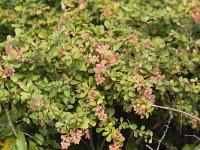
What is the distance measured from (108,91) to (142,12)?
27.5 inches

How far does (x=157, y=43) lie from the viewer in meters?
2.52

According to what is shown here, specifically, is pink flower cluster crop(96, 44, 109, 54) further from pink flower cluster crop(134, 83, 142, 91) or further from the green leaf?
the green leaf

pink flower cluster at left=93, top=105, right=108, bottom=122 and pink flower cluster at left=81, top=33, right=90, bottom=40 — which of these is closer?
pink flower cluster at left=93, top=105, right=108, bottom=122

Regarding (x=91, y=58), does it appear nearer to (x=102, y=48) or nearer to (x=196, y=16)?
(x=102, y=48)

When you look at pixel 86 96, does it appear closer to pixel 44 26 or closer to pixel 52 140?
pixel 52 140

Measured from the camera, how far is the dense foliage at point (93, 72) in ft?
7.03

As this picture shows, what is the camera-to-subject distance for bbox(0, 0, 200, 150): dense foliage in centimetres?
214

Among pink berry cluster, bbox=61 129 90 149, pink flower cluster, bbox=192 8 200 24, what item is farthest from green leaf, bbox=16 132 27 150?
pink flower cluster, bbox=192 8 200 24

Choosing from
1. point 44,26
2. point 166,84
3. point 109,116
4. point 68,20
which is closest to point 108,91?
point 109,116

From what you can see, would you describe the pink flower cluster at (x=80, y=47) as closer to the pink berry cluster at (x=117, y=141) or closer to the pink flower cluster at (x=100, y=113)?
the pink flower cluster at (x=100, y=113)

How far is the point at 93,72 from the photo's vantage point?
7.32 feet

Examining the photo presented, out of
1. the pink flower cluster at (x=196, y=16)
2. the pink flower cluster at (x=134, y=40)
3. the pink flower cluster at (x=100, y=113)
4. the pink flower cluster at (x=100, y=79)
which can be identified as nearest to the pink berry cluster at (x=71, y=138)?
the pink flower cluster at (x=100, y=113)

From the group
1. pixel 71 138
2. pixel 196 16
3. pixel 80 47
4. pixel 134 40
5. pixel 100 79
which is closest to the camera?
pixel 71 138

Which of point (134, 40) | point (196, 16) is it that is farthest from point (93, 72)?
point (196, 16)
